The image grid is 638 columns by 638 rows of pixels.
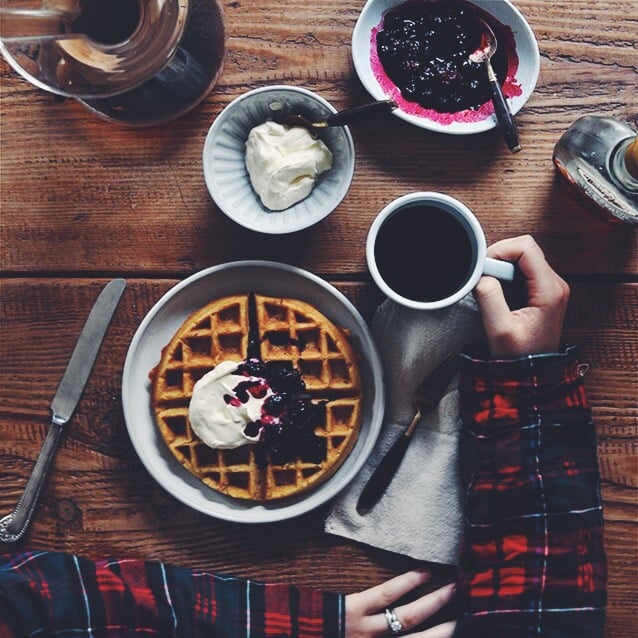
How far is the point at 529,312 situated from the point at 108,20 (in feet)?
2.42

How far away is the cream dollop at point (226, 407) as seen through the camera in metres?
1.17

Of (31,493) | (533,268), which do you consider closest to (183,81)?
(533,268)

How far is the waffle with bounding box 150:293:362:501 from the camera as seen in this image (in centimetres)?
122

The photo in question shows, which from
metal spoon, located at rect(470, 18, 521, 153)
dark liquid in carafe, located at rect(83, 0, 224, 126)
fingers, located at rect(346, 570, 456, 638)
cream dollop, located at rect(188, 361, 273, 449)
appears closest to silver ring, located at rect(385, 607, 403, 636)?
fingers, located at rect(346, 570, 456, 638)

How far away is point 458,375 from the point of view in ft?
4.11

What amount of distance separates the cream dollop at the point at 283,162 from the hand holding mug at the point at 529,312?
30 cm

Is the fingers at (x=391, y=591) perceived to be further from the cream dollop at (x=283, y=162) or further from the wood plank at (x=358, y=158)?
the cream dollop at (x=283, y=162)

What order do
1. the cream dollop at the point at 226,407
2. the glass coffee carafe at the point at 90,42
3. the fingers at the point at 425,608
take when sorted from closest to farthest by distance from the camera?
the glass coffee carafe at the point at 90,42 → the cream dollop at the point at 226,407 → the fingers at the point at 425,608

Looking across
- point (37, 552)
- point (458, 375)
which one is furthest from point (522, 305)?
point (37, 552)

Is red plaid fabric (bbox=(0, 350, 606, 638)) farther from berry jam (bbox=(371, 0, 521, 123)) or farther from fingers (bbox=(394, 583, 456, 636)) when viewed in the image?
berry jam (bbox=(371, 0, 521, 123))

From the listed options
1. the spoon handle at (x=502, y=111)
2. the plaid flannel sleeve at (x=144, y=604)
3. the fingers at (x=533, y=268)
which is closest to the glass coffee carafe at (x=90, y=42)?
the spoon handle at (x=502, y=111)

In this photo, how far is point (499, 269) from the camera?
115cm

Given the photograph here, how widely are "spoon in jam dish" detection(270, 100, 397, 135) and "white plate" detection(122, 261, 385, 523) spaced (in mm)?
217

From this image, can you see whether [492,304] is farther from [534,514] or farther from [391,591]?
[391,591]
